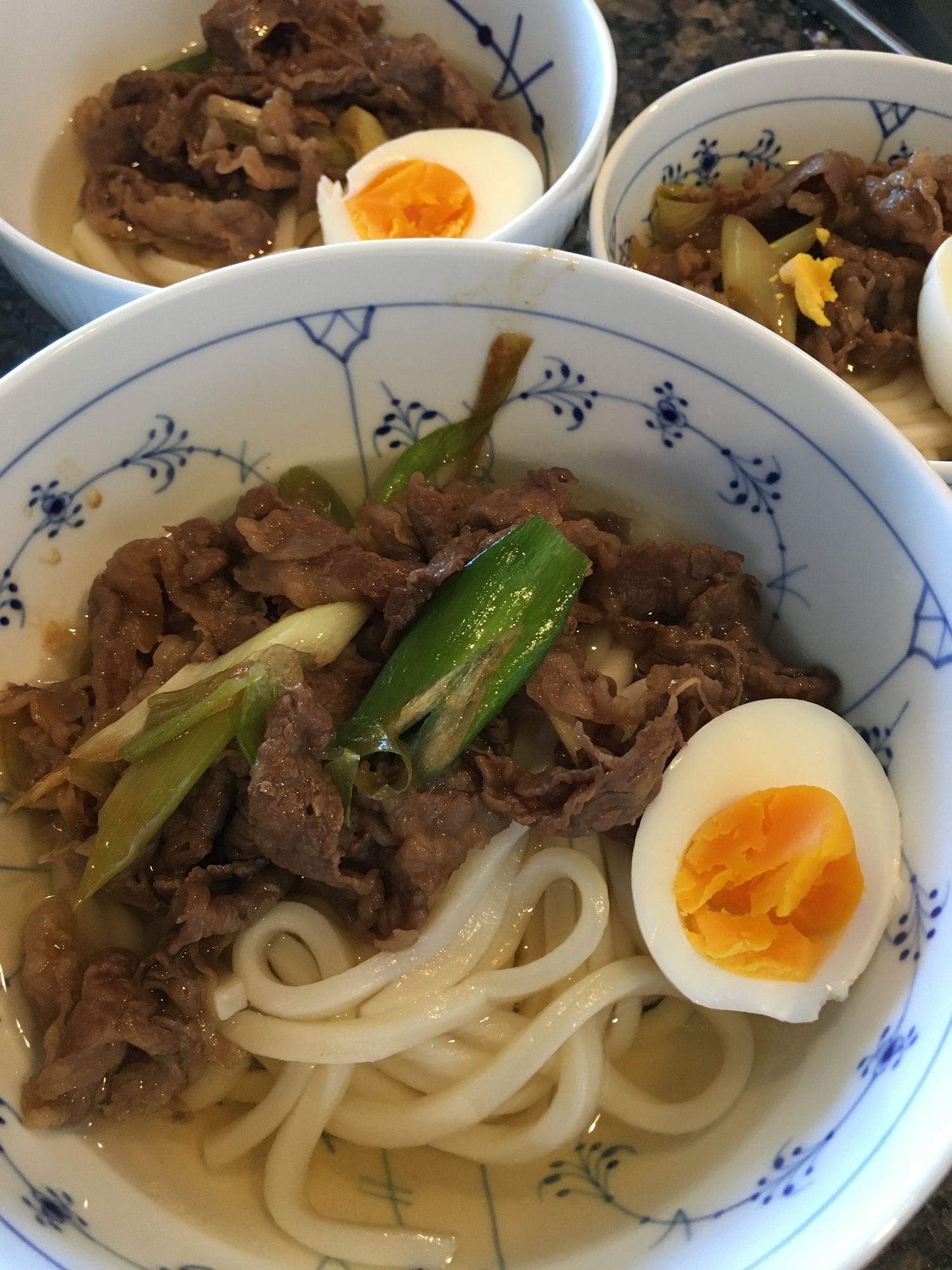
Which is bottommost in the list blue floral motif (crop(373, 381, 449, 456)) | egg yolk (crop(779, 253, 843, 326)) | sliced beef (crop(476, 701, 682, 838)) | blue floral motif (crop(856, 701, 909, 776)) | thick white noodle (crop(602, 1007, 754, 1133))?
thick white noodle (crop(602, 1007, 754, 1133))

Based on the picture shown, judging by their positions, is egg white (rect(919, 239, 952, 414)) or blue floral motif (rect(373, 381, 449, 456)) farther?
egg white (rect(919, 239, 952, 414))

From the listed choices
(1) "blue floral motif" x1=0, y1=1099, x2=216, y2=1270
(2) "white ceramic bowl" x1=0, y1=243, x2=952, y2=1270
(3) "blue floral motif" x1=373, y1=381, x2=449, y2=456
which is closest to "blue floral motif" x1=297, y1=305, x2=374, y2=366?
(2) "white ceramic bowl" x1=0, y1=243, x2=952, y2=1270

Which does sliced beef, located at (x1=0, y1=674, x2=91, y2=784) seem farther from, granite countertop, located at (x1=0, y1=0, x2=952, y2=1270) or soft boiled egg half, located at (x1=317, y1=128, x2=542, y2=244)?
granite countertop, located at (x1=0, y1=0, x2=952, y2=1270)

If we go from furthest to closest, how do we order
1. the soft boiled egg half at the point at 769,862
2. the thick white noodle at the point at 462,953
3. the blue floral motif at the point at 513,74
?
1. the blue floral motif at the point at 513,74
2. the thick white noodle at the point at 462,953
3. the soft boiled egg half at the point at 769,862

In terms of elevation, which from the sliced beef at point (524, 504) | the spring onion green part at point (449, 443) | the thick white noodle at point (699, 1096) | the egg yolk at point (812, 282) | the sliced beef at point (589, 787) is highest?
the spring onion green part at point (449, 443)

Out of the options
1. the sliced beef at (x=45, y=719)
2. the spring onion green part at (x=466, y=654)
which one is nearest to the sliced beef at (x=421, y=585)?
the spring onion green part at (x=466, y=654)

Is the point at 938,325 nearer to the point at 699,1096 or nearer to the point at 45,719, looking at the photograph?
the point at 699,1096

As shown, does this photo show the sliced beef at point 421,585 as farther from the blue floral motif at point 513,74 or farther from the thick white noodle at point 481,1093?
the blue floral motif at point 513,74
